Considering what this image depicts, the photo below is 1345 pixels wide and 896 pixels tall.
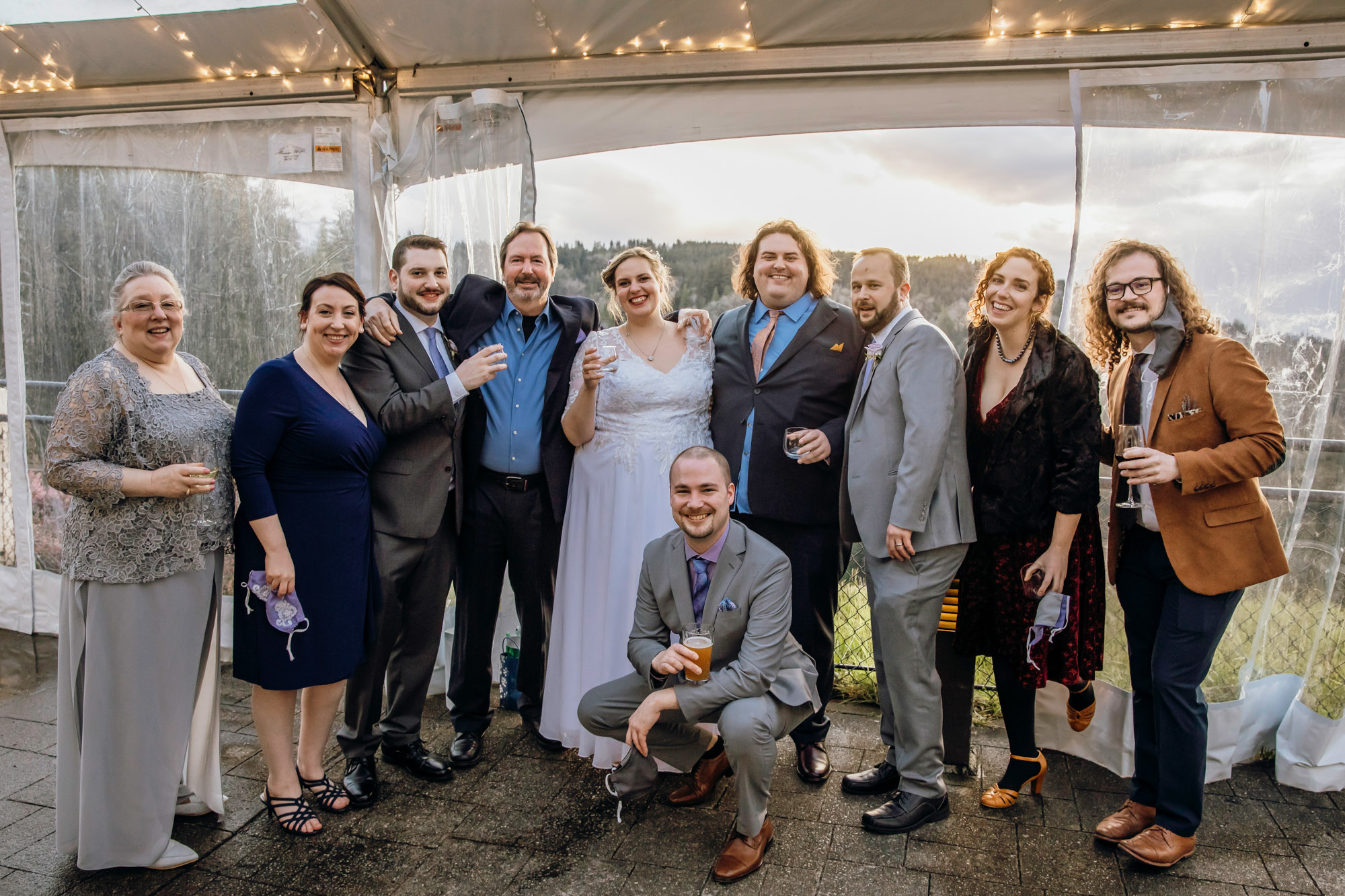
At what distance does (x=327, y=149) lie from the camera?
151 inches

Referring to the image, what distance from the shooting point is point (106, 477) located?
2238 mm

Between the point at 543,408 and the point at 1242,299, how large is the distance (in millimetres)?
2607

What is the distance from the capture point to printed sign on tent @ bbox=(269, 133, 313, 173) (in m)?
3.84

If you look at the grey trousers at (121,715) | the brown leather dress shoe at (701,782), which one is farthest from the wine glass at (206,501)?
the brown leather dress shoe at (701,782)

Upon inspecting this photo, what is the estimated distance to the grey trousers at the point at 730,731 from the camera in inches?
95.0

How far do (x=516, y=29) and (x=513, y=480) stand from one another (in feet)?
6.03

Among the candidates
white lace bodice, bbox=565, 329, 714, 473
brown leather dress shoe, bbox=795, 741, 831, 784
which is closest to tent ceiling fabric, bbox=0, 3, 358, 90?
white lace bodice, bbox=565, 329, 714, 473

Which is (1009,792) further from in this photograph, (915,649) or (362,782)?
(362,782)

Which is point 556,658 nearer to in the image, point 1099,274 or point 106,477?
point 106,477

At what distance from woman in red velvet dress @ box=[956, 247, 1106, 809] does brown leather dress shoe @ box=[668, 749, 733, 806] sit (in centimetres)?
91

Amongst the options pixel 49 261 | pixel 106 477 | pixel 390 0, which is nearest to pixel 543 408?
pixel 106 477

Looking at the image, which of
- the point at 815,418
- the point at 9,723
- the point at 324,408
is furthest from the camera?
the point at 9,723

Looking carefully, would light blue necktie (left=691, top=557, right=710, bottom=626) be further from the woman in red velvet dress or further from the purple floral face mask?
the purple floral face mask

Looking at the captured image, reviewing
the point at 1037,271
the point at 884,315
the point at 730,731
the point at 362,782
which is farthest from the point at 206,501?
the point at 1037,271
